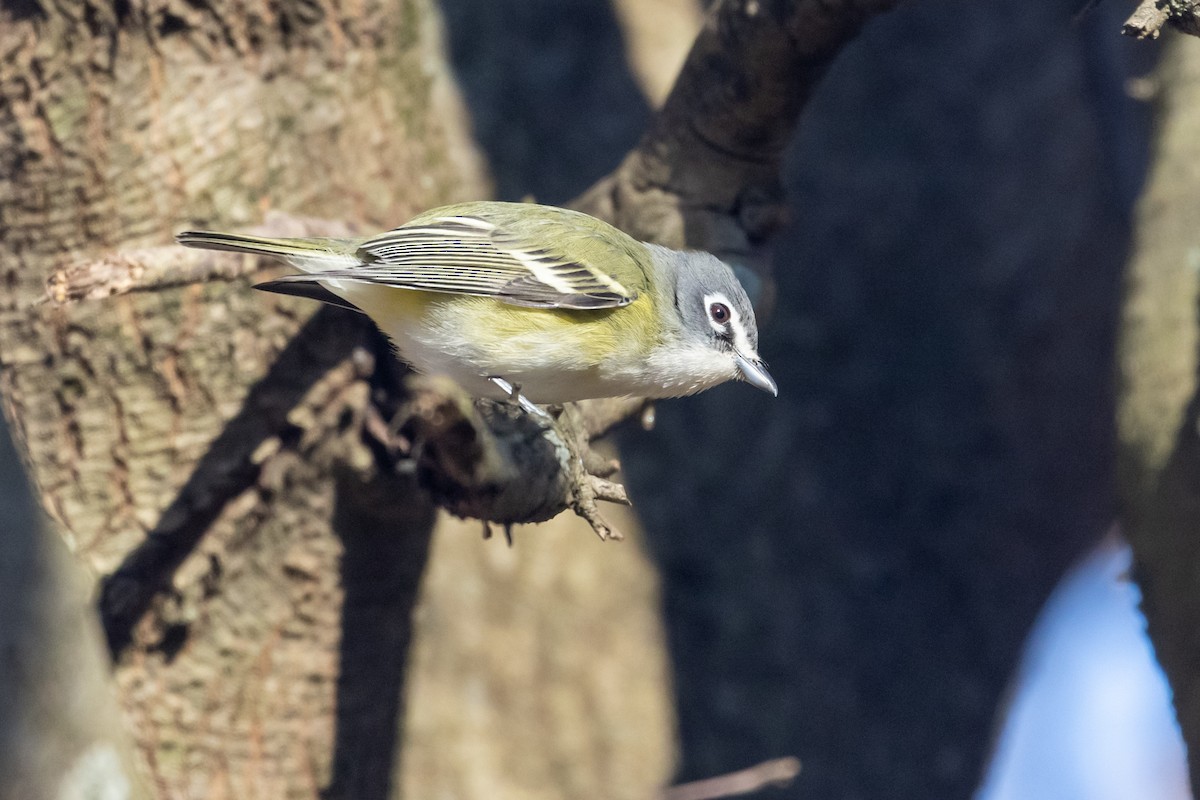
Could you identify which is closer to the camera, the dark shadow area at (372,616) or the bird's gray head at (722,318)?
the bird's gray head at (722,318)

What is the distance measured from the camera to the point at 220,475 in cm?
325

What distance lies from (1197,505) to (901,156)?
3054 mm

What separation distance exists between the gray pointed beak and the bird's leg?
0.59m

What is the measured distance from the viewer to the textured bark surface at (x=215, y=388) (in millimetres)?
3168

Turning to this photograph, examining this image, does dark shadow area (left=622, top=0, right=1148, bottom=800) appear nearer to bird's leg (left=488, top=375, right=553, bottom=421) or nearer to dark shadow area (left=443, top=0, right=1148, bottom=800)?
dark shadow area (left=443, top=0, right=1148, bottom=800)

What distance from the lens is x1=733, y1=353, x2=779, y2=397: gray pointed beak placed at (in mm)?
3100

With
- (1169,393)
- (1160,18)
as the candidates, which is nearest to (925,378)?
(1169,393)

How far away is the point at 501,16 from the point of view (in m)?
5.07

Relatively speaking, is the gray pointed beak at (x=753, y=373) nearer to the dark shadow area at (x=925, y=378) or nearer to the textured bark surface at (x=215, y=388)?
the textured bark surface at (x=215, y=388)

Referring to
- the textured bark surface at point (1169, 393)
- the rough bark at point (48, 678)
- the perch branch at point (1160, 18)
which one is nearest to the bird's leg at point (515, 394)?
the rough bark at point (48, 678)

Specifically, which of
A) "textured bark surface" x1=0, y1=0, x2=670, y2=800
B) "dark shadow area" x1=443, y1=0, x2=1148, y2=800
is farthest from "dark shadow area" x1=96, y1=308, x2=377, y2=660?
→ "dark shadow area" x1=443, y1=0, x2=1148, y2=800

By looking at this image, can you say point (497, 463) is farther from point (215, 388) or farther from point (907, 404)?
point (907, 404)

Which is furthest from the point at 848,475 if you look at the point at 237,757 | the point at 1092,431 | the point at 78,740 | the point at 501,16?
the point at 78,740

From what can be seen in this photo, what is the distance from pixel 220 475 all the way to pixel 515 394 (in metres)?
0.97
